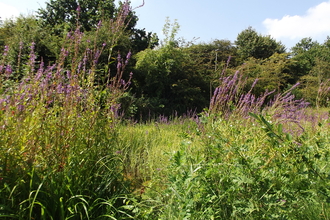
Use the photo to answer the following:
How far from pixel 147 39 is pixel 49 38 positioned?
6.88 m

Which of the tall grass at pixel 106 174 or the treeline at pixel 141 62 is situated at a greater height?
the treeline at pixel 141 62

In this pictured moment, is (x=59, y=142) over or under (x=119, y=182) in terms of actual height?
over

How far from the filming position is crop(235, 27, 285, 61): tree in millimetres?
23406

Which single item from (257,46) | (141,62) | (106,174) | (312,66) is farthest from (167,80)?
(312,66)

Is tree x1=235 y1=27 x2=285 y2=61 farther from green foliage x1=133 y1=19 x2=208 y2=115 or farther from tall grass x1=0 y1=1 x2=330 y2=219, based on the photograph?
tall grass x1=0 y1=1 x2=330 y2=219

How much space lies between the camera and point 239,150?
1.66 metres

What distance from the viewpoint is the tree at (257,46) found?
922 inches

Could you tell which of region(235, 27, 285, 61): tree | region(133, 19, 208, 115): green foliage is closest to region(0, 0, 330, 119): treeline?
region(133, 19, 208, 115): green foliage

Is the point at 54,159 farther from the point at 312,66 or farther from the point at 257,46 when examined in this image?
the point at 312,66

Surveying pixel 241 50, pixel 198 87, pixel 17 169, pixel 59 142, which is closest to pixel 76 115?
pixel 59 142

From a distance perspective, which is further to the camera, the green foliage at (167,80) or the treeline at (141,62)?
the green foliage at (167,80)

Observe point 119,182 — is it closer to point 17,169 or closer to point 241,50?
point 17,169

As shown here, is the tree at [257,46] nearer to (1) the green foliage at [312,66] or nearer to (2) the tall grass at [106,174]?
(1) the green foliage at [312,66]

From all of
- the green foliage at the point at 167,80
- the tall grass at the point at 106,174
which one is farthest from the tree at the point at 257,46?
the tall grass at the point at 106,174
